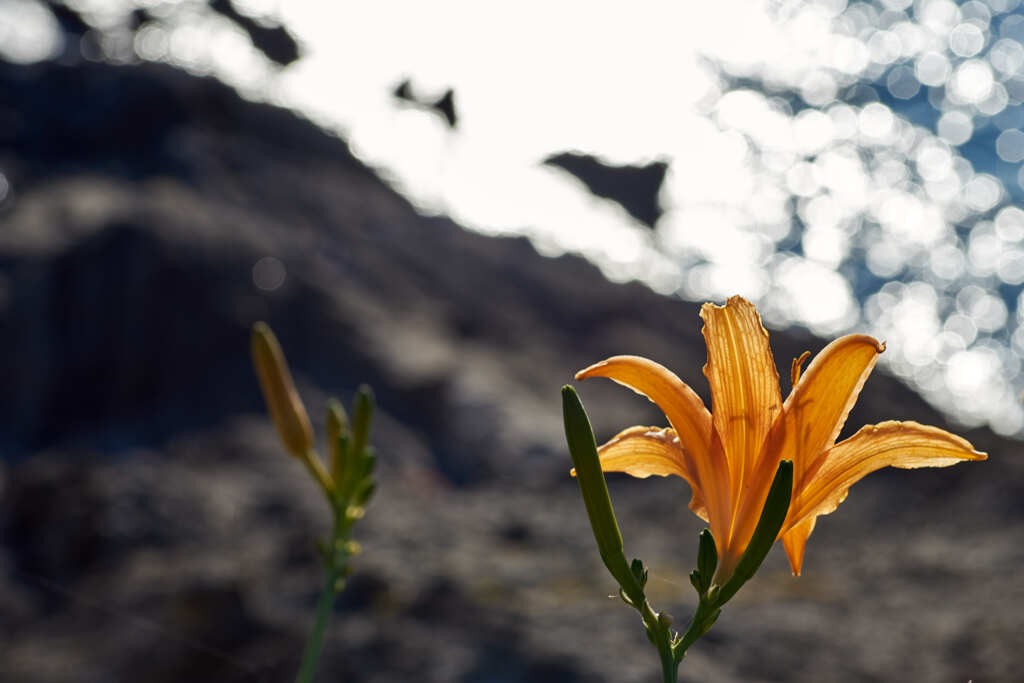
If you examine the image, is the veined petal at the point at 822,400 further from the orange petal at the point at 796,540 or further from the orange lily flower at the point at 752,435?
the orange petal at the point at 796,540

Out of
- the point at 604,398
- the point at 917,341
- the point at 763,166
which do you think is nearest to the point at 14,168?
the point at 604,398

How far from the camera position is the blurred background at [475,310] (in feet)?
9.84

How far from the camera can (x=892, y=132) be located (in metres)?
9.09

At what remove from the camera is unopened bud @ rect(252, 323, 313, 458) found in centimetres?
182

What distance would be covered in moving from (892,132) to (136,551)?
27.7ft

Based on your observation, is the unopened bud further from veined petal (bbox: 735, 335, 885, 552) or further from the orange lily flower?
veined petal (bbox: 735, 335, 885, 552)

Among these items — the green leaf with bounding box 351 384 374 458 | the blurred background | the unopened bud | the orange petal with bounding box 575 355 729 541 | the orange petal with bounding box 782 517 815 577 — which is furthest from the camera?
the blurred background

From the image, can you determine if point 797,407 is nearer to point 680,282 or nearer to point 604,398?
point 604,398

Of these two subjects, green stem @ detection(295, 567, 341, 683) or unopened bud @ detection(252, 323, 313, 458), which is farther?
unopened bud @ detection(252, 323, 313, 458)

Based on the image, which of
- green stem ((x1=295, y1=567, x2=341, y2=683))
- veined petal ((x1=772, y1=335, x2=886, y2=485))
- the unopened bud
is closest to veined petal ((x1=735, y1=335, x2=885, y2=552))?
veined petal ((x1=772, y1=335, x2=886, y2=485))

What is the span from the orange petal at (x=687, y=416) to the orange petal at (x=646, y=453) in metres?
0.01

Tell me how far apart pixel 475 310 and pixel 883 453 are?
4959mm

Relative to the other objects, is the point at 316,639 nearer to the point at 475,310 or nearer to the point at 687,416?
the point at 687,416

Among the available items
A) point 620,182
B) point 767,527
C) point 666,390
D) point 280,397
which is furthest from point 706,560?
point 620,182
